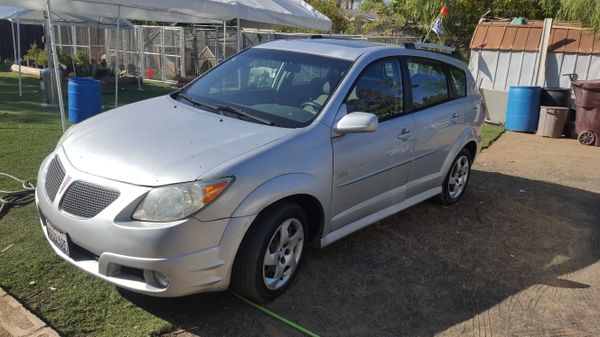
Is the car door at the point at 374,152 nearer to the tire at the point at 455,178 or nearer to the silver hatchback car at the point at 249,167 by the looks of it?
the silver hatchback car at the point at 249,167

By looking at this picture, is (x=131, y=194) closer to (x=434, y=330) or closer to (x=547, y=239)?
(x=434, y=330)

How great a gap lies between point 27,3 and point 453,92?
7800 mm

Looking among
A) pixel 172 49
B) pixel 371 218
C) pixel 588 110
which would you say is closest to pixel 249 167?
pixel 371 218

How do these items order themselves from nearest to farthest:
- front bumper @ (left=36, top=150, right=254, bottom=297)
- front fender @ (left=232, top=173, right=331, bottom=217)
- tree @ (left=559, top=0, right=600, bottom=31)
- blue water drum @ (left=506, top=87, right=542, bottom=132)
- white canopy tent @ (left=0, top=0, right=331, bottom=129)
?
front bumper @ (left=36, top=150, right=254, bottom=297) < front fender @ (left=232, top=173, right=331, bottom=217) < white canopy tent @ (left=0, top=0, right=331, bottom=129) < tree @ (left=559, top=0, right=600, bottom=31) < blue water drum @ (left=506, top=87, right=542, bottom=132)

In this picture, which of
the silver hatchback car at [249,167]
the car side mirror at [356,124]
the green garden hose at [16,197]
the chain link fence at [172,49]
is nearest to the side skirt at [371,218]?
the silver hatchback car at [249,167]

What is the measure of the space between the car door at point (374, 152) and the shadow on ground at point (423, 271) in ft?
1.38

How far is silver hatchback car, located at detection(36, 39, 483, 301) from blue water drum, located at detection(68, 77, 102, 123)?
462 centimetres

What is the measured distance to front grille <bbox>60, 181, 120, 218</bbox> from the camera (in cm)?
290

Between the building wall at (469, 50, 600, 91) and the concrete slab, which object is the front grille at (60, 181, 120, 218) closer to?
the concrete slab

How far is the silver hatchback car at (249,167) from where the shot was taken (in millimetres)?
2867

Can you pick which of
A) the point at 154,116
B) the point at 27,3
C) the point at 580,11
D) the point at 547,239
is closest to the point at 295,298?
the point at 154,116

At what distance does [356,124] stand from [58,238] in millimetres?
2093

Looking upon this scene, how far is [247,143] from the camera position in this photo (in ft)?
10.8

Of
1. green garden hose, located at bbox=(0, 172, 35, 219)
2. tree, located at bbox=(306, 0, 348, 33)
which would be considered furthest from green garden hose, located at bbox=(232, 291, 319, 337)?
tree, located at bbox=(306, 0, 348, 33)
